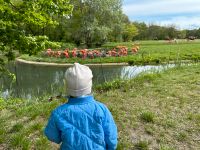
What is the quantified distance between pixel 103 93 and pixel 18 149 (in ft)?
9.44

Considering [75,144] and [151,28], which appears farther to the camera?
[151,28]

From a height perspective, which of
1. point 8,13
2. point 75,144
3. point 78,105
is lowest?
point 75,144

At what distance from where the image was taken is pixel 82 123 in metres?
2.55

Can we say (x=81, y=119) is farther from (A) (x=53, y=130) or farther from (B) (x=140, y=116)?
(B) (x=140, y=116)

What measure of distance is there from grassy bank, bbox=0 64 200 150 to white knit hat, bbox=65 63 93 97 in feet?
6.29

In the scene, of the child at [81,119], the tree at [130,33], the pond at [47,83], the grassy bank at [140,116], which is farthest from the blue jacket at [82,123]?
the tree at [130,33]

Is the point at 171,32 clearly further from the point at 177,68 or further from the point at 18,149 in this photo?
the point at 18,149

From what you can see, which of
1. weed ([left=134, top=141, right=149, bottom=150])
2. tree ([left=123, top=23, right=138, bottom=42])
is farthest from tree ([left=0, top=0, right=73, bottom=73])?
tree ([left=123, top=23, right=138, bottom=42])

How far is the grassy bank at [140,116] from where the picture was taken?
14.3 feet

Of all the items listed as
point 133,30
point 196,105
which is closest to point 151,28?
point 133,30

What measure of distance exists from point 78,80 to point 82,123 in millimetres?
321

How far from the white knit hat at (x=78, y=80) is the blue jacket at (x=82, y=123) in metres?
0.07

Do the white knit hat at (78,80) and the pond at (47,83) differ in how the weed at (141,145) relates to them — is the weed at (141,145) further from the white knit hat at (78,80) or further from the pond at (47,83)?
the pond at (47,83)

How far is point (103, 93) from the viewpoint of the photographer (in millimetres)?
6844
